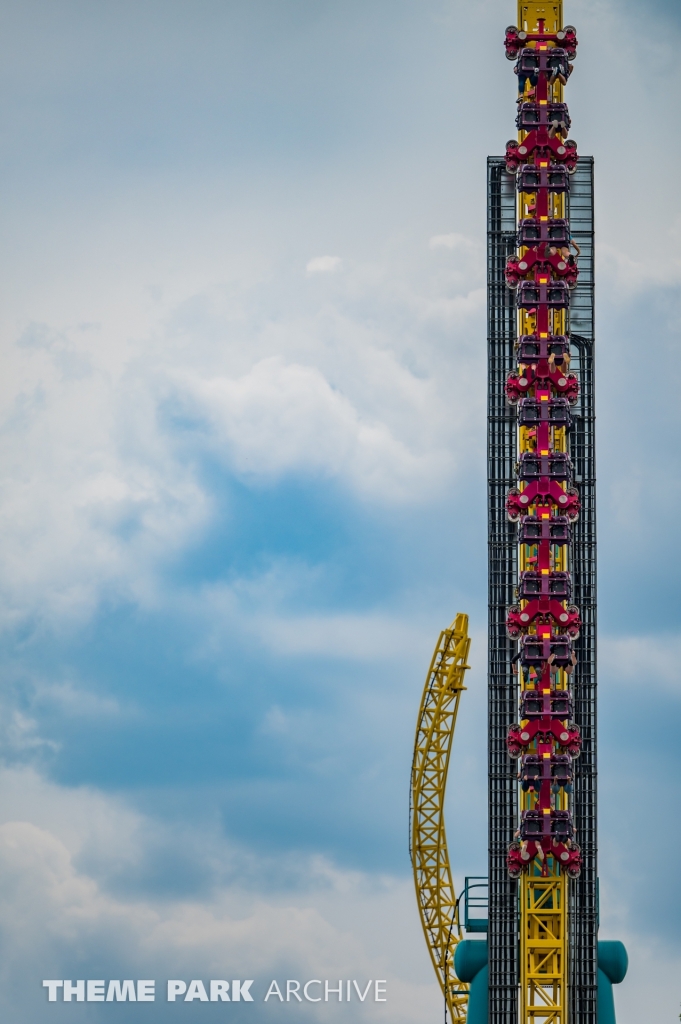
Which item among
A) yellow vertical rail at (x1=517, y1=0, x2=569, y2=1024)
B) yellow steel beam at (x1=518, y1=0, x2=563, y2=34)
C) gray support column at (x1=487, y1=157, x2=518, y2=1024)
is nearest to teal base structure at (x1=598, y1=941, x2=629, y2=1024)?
yellow vertical rail at (x1=517, y1=0, x2=569, y2=1024)

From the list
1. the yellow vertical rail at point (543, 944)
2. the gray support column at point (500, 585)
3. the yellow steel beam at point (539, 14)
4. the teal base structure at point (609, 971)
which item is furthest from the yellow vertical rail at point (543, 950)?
the yellow steel beam at point (539, 14)

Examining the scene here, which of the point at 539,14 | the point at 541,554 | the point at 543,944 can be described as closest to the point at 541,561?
the point at 541,554

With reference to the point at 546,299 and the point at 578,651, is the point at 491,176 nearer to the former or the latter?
the point at 546,299

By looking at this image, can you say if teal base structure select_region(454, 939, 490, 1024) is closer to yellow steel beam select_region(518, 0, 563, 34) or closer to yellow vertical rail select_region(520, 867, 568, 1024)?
yellow vertical rail select_region(520, 867, 568, 1024)

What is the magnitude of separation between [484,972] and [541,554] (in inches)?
1062

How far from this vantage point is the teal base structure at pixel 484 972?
141625 millimetres

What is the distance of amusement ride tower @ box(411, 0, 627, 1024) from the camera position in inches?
5497

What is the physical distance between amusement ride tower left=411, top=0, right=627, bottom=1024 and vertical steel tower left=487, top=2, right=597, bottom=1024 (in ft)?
0.30

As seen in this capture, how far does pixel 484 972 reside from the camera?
142500mm

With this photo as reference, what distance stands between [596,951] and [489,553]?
1038 inches

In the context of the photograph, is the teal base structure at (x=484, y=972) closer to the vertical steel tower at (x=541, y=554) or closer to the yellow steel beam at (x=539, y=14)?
the vertical steel tower at (x=541, y=554)

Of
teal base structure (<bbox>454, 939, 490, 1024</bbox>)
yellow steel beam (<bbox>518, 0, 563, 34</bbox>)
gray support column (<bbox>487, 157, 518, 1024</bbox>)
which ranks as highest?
yellow steel beam (<bbox>518, 0, 563, 34</bbox>)

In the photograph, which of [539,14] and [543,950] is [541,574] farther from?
[539,14]

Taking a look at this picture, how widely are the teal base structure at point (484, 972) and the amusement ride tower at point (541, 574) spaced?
13 centimetres
